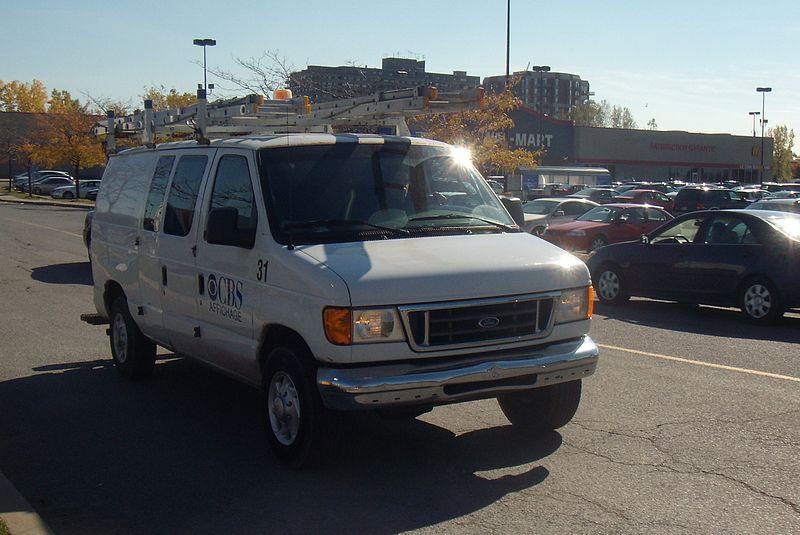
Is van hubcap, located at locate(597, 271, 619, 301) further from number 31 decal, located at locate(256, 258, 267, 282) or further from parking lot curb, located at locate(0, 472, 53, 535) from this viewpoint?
parking lot curb, located at locate(0, 472, 53, 535)

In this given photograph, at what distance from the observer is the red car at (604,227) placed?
24.8 metres

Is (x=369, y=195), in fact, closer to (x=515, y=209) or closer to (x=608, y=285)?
(x=515, y=209)

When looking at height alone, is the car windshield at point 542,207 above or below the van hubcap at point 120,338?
above

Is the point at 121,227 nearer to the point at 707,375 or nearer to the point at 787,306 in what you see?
the point at 707,375

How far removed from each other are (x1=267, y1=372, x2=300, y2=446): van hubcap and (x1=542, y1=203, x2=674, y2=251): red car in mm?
19022

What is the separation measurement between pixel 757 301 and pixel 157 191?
8.04 m

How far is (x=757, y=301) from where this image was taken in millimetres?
12227

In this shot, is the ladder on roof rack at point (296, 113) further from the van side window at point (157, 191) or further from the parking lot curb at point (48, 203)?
the parking lot curb at point (48, 203)

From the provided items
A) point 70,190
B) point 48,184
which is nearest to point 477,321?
point 70,190

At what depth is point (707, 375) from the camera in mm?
8633

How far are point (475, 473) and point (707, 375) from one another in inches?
144

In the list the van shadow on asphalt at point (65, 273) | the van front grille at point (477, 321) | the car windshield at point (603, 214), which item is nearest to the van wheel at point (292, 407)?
the van front grille at point (477, 321)

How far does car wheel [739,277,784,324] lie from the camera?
12.0 m

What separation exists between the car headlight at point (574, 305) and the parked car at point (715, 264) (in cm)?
671
